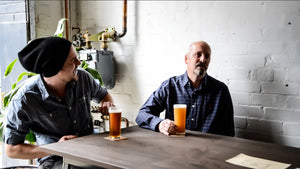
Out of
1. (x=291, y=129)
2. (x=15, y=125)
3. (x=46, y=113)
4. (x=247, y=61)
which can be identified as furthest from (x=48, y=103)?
(x=291, y=129)

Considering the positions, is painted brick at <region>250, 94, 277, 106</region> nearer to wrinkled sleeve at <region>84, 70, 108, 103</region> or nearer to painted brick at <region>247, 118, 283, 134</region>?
painted brick at <region>247, 118, 283, 134</region>

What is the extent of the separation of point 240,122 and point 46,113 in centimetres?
159

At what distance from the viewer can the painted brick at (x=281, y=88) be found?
87.9 inches

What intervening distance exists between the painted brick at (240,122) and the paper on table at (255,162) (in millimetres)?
1116

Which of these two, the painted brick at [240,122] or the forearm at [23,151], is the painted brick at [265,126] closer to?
the painted brick at [240,122]

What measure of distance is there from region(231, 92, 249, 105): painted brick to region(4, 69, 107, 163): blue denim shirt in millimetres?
1230

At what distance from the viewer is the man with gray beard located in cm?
231

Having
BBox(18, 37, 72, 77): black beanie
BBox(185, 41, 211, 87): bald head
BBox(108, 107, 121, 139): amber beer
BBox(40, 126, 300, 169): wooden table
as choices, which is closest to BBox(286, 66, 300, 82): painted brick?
BBox(185, 41, 211, 87): bald head

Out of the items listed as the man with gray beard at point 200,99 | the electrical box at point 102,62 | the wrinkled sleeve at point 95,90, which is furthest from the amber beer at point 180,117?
the electrical box at point 102,62

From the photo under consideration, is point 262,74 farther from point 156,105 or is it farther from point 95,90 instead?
point 95,90

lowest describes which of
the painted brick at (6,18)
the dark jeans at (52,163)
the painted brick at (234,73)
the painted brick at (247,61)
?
the dark jeans at (52,163)

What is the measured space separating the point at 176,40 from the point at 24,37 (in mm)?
1510

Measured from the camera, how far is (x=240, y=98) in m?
2.50

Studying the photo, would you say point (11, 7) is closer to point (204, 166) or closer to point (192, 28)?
point (192, 28)
